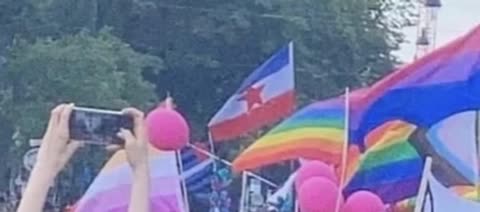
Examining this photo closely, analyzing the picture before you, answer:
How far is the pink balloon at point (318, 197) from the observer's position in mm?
10219

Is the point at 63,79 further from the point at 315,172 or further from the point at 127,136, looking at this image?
the point at 127,136

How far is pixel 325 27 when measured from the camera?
4738 cm

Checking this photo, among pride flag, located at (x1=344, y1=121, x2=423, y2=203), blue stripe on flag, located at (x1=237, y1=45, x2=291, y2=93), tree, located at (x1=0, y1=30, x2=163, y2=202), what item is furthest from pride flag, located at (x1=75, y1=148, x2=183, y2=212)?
tree, located at (x1=0, y1=30, x2=163, y2=202)

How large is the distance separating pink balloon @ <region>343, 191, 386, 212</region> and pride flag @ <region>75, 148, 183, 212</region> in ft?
4.21

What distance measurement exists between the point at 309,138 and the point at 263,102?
11.6ft

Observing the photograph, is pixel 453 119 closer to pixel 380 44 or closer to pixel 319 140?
pixel 319 140

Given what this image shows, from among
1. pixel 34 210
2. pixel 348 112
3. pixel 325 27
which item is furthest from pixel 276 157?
pixel 325 27

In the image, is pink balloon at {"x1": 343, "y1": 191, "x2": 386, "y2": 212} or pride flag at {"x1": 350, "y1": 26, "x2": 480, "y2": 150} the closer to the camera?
pink balloon at {"x1": 343, "y1": 191, "x2": 386, "y2": 212}

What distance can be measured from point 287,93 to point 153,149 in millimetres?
7892

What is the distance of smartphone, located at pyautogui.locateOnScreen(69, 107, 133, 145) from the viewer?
4.67 m

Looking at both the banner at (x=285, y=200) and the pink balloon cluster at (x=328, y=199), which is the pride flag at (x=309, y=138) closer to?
the banner at (x=285, y=200)

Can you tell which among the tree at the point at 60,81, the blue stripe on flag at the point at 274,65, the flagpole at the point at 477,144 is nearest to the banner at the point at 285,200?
the blue stripe on flag at the point at 274,65

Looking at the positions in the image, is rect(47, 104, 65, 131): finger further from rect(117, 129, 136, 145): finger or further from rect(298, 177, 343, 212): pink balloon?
rect(298, 177, 343, 212): pink balloon

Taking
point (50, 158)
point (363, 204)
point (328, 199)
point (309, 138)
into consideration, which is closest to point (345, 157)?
point (328, 199)
